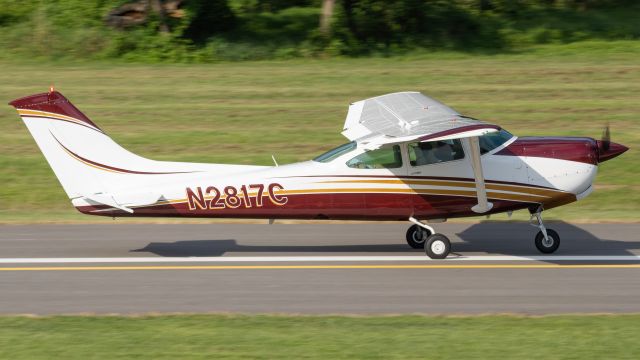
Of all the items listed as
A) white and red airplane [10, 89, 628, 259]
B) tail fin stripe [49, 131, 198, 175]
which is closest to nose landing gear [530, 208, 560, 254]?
white and red airplane [10, 89, 628, 259]

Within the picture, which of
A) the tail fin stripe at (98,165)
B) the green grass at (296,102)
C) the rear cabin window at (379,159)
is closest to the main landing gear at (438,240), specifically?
the rear cabin window at (379,159)

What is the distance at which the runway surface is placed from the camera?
11312 mm

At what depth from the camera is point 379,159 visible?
13.4 m

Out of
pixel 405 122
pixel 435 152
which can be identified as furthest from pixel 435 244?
pixel 405 122

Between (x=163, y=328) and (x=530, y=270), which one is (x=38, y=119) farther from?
(x=530, y=270)

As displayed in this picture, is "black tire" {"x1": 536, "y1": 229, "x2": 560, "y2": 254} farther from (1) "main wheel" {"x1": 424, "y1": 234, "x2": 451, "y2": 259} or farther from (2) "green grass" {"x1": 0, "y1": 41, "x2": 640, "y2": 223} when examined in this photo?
(2) "green grass" {"x1": 0, "y1": 41, "x2": 640, "y2": 223}

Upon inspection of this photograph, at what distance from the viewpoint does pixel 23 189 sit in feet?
62.5

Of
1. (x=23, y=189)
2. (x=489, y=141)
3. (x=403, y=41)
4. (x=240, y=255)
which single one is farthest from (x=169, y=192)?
(x=403, y=41)

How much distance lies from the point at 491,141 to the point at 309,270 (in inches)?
121

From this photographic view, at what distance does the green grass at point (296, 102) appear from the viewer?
63.6 feet

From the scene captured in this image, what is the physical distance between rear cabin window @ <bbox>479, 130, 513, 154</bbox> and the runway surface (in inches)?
61.0

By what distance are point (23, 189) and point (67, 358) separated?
10773mm

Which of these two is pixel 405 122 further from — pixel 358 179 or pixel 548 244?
pixel 548 244

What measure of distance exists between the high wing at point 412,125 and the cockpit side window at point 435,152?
23 centimetres
